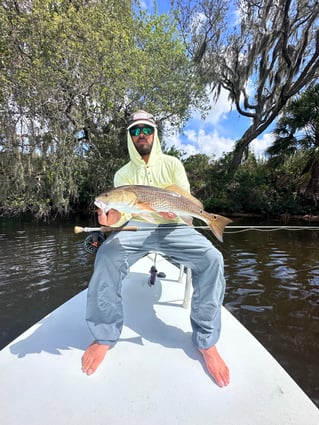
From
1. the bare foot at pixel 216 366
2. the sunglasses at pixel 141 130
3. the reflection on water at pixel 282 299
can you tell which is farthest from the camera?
the reflection on water at pixel 282 299

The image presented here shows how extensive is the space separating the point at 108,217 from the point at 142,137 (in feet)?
2.80

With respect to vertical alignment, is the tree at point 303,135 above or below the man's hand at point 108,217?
above

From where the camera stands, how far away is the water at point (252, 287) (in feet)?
10.3

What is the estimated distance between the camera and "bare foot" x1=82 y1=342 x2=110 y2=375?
5.53 ft

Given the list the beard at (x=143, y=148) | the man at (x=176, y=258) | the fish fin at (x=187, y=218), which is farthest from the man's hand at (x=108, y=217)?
the beard at (x=143, y=148)

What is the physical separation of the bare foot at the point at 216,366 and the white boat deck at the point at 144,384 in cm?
4

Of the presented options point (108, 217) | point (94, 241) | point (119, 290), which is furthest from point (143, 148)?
point (119, 290)

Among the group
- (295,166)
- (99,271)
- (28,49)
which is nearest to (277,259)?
(99,271)

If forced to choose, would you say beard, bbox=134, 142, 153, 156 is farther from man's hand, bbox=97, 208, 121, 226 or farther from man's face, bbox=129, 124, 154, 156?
man's hand, bbox=97, 208, 121, 226

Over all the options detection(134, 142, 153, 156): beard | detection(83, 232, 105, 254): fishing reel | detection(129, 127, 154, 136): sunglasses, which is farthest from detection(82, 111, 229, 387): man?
detection(129, 127, 154, 136): sunglasses

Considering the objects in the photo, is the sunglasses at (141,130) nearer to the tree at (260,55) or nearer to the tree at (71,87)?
the tree at (71,87)

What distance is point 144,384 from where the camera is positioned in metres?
1.57

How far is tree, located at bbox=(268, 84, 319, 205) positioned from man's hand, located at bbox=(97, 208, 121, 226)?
14641 mm

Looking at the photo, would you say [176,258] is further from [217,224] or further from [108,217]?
[108,217]
